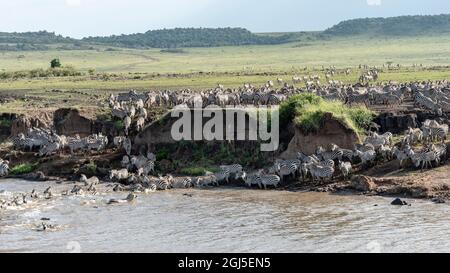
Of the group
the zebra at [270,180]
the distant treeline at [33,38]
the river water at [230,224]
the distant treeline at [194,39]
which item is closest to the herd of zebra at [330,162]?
the zebra at [270,180]

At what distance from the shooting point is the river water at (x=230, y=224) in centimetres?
1673

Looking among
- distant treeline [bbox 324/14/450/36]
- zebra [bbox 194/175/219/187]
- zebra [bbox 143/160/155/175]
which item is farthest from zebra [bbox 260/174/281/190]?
distant treeline [bbox 324/14/450/36]

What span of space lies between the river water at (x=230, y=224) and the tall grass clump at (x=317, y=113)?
3.08 metres

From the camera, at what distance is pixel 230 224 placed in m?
18.8

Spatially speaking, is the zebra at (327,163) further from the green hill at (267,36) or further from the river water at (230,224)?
the green hill at (267,36)

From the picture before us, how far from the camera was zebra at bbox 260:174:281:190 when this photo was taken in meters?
22.8

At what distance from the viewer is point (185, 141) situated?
26.8 metres

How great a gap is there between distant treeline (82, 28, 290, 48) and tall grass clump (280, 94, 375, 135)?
111 metres

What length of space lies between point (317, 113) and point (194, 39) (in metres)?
141

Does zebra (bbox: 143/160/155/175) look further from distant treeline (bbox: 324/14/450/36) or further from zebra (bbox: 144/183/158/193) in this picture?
distant treeline (bbox: 324/14/450/36)

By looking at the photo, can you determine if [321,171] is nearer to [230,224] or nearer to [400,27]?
[230,224]

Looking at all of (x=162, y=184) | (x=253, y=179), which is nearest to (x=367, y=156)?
(x=253, y=179)

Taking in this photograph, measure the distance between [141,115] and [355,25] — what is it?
132 meters
